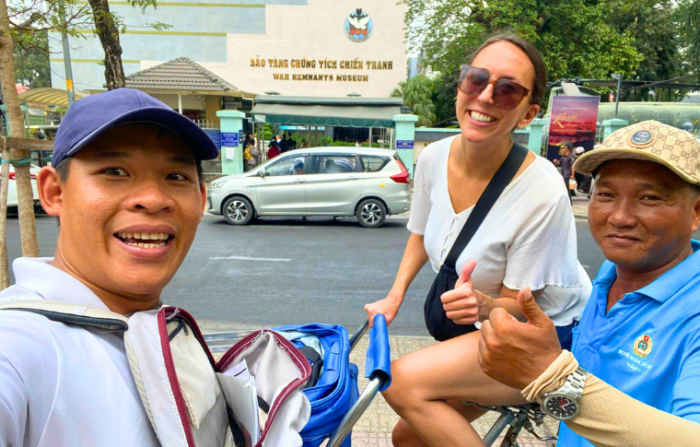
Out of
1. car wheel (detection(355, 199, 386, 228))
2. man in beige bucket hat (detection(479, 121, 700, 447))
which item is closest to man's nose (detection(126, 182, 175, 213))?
man in beige bucket hat (detection(479, 121, 700, 447))

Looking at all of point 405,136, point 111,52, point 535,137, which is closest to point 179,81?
point 405,136

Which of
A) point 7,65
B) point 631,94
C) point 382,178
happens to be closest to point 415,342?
point 7,65

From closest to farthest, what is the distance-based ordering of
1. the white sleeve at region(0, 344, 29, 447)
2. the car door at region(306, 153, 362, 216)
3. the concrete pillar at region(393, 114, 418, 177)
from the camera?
the white sleeve at region(0, 344, 29, 447) → the car door at region(306, 153, 362, 216) → the concrete pillar at region(393, 114, 418, 177)

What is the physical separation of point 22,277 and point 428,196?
162 cm

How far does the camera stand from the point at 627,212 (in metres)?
1.43

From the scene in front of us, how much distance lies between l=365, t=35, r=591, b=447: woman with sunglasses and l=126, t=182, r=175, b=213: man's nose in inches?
36.0

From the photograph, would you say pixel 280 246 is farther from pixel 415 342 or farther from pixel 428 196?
pixel 428 196

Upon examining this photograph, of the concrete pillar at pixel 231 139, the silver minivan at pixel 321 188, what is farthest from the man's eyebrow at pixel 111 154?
the concrete pillar at pixel 231 139

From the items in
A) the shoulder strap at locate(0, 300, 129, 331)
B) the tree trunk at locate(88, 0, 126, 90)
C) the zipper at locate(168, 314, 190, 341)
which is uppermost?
the tree trunk at locate(88, 0, 126, 90)

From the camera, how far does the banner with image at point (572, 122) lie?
14.1m

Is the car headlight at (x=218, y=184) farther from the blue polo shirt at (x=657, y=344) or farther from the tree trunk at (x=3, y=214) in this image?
the blue polo shirt at (x=657, y=344)

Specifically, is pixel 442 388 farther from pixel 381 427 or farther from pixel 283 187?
pixel 283 187

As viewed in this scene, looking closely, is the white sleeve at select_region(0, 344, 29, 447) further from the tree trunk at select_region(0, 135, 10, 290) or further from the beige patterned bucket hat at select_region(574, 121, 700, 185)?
the tree trunk at select_region(0, 135, 10, 290)

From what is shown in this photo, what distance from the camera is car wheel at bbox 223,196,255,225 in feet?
35.2
